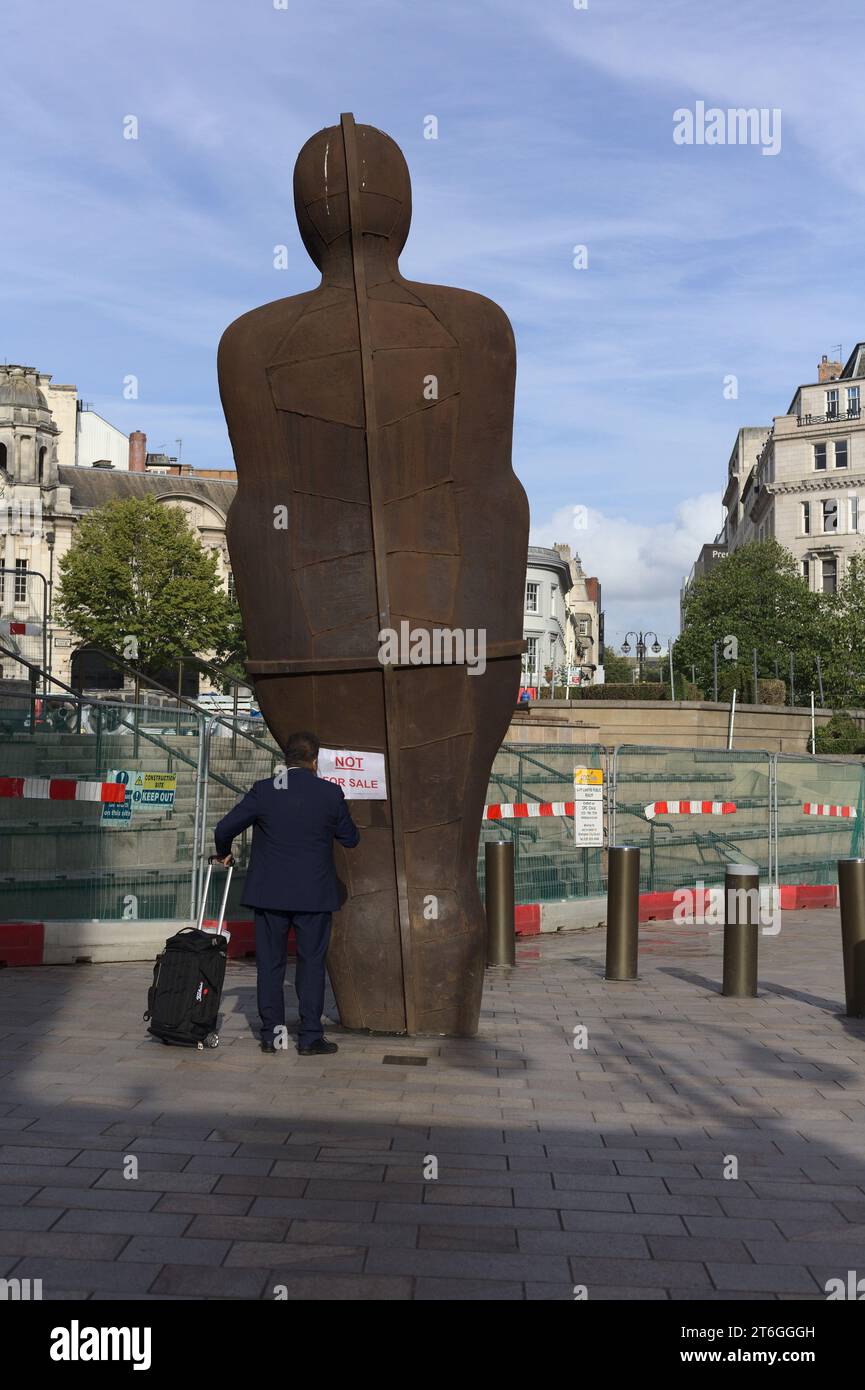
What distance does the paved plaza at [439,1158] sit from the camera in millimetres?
4402

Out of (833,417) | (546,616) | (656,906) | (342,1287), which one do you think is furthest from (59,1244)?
(546,616)

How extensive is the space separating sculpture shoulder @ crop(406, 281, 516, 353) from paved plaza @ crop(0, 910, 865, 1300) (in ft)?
12.6

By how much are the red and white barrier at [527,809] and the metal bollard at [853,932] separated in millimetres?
4669

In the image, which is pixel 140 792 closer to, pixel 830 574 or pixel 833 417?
pixel 830 574

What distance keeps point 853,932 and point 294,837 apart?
13.7 feet

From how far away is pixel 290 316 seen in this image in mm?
8039

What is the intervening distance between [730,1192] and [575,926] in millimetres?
9560

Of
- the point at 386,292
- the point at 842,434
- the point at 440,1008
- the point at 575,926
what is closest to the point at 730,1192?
the point at 440,1008

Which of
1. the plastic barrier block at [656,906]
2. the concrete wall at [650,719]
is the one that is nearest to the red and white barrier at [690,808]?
the plastic barrier block at [656,906]

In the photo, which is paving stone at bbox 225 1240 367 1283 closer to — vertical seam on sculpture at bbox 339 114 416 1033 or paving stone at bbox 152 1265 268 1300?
paving stone at bbox 152 1265 268 1300

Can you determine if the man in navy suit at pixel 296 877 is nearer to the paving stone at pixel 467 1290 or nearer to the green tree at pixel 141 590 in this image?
the paving stone at pixel 467 1290

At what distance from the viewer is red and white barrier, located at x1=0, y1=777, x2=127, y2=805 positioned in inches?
431

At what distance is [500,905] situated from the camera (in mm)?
11914
